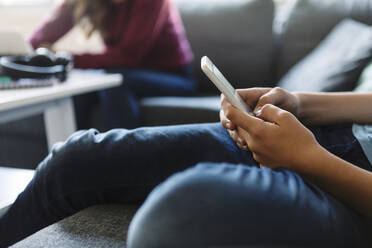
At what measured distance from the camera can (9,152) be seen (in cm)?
179

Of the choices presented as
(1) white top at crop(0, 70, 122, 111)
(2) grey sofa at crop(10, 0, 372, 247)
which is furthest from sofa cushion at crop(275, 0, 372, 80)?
(1) white top at crop(0, 70, 122, 111)

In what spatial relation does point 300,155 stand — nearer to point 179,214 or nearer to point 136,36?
point 179,214

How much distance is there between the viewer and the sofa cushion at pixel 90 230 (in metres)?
0.65

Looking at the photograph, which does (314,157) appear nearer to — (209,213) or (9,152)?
(209,213)

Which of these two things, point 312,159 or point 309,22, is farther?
point 309,22

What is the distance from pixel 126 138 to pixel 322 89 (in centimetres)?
104

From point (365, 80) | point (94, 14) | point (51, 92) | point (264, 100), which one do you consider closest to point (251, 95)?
point (264, 100)

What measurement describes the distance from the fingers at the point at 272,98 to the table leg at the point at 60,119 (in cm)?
69

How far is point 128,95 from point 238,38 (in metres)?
0.73

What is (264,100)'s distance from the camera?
2.45 feet

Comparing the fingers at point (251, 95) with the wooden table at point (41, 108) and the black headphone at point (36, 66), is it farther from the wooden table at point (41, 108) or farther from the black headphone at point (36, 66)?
the black headphone at point (36, 66)

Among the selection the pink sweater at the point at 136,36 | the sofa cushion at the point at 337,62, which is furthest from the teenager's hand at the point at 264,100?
the pink sweater at the point at 136,36

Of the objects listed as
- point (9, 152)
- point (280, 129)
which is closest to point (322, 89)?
point (280, 129)

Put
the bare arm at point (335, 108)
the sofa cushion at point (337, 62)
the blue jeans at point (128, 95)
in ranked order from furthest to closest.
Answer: the blue jeans at point (128, 95), the sofa cushion at point (337, 62), the bare arm at point (335, 108)
